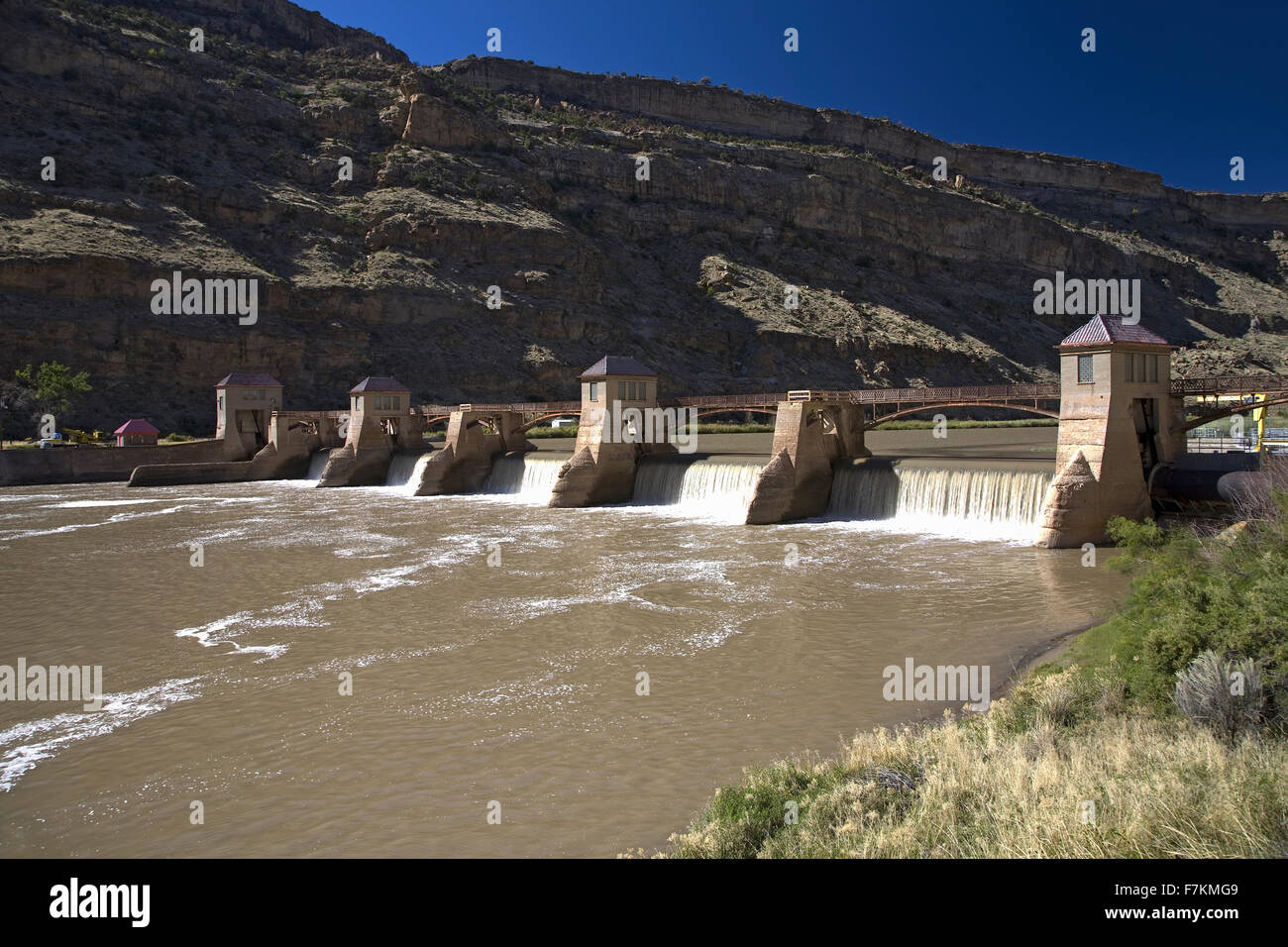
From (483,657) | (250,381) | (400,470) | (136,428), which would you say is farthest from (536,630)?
(136,428)

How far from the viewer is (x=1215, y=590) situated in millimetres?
9906

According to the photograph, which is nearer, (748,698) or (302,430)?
(748,698)

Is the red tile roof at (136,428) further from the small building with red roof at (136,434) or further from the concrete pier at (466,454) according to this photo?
the concrete pier at (466,454)

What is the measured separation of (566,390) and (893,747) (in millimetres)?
62227

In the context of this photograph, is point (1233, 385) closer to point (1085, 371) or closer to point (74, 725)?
point (1085, 371)

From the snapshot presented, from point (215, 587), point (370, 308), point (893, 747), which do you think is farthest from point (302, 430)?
point (893, 747)

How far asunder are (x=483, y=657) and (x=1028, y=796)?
374 inches

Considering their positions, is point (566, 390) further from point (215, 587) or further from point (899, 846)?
point (899, 846)

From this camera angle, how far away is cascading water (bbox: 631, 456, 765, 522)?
31.7 meters

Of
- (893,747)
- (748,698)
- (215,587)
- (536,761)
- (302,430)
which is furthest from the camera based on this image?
(302,430)

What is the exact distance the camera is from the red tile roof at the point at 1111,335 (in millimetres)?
22219

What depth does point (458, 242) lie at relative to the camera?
249 feet

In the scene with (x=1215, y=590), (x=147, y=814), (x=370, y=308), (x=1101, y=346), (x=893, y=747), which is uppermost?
(x=370, y=308)

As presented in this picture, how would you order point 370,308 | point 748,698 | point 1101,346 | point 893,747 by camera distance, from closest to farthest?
point 893,747
point 748,698
point 1101,346
point 370,308
